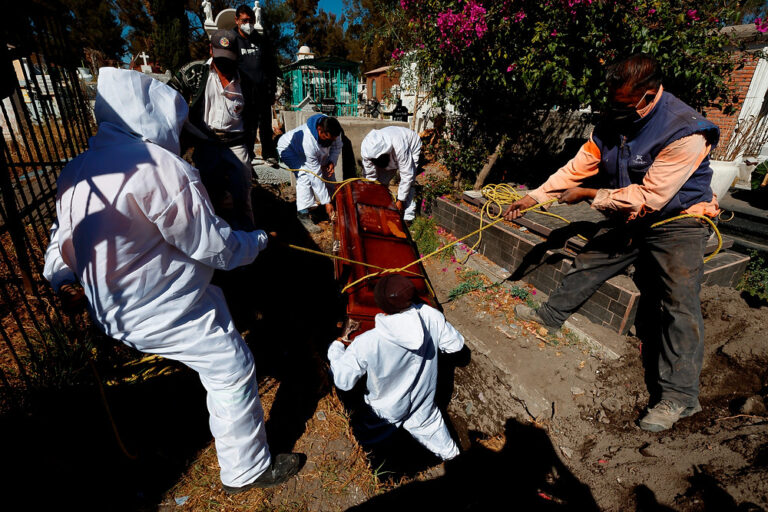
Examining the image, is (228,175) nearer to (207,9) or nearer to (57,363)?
(57,363)

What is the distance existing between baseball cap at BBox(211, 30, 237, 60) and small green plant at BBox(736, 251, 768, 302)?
16.9ft

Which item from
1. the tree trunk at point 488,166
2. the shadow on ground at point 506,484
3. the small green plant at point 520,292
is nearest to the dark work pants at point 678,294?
the shadow on ground at point 506,484

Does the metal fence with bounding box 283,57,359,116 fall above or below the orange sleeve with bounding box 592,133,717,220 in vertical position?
above

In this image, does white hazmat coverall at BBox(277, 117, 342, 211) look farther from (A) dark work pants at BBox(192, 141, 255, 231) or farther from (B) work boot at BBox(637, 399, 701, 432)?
(B) work boot at BBox(637, 399, 701, 432)

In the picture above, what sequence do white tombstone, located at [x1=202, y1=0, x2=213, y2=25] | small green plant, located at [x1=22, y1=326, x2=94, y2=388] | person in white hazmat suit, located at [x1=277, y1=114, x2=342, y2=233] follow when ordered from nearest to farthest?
small green plant, located at [x1=22, y1=326, x2=94, y2=388] < person in white hazmat suit, located at [x1=277, y1=114, x2=342, y2=233] < white tombstone, located at [x1=202, y1=0, x2=213, y2=25]

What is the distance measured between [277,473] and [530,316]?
243cm

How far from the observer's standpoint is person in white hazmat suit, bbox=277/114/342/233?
14.4 feet

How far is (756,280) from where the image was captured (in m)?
3.51

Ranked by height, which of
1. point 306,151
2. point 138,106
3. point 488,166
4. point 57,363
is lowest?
point 57,363

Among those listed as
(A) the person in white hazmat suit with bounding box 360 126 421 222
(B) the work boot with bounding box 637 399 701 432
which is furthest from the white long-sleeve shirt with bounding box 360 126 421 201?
(B) the work boot with bounding box 637 399 701 432

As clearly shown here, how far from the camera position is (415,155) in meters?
4.90

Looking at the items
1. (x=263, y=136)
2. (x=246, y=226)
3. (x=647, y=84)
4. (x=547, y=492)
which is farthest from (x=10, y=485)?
(x=263, y=136)

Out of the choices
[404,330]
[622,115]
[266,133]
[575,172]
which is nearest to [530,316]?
[575,172]

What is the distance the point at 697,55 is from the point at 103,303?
4950 mm
